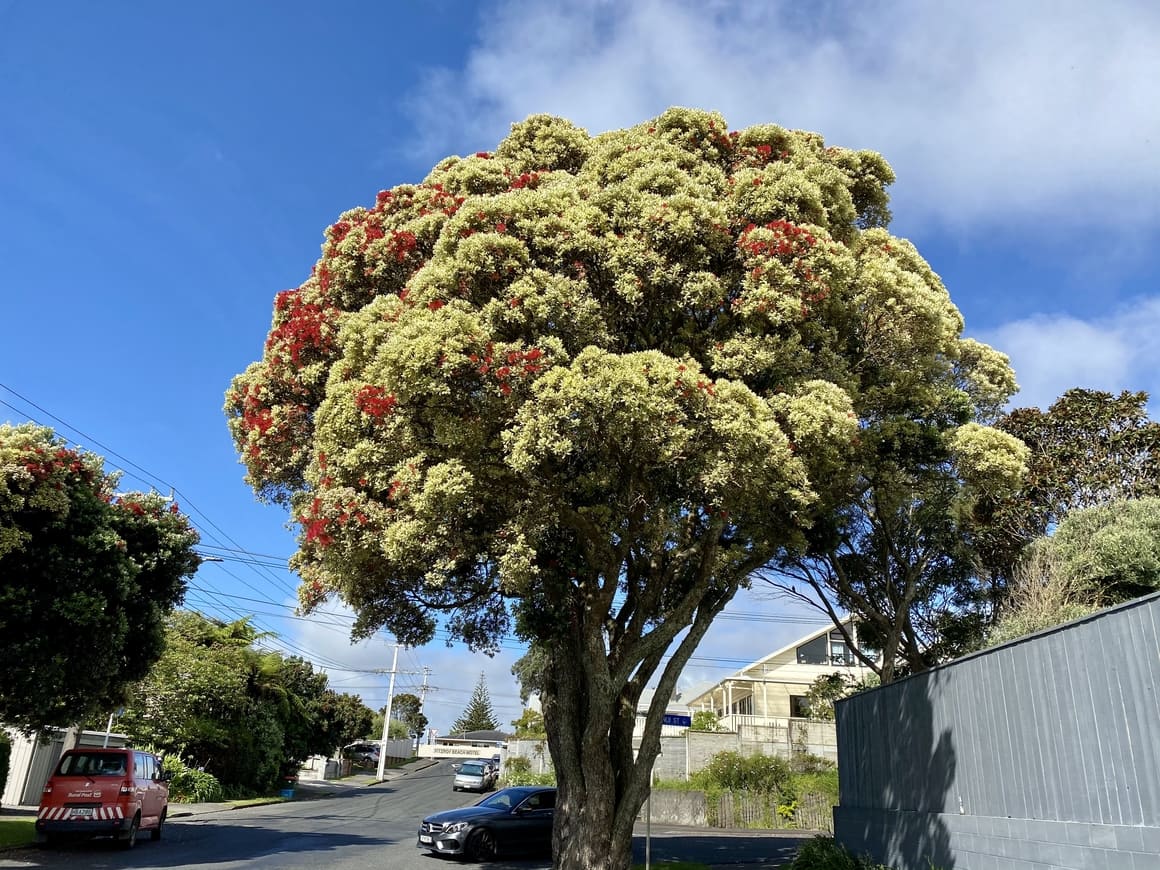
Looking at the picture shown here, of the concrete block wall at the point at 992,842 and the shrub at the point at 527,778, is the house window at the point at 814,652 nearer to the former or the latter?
the shrub at the point at 527,778

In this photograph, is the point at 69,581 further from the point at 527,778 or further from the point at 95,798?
the point at 527,778

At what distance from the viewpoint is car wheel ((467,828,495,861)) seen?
645 inches

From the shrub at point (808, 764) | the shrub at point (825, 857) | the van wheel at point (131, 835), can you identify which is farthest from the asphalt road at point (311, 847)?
the shrub at point (808, 764)

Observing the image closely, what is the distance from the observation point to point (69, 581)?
41.8 ft

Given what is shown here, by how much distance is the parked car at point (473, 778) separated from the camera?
39312 mm

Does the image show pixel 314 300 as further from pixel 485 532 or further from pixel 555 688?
pixel 555 688

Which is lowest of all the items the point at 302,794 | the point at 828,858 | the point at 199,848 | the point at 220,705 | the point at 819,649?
the point at 302,794

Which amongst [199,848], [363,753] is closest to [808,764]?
[199,848]

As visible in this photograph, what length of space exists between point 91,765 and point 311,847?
4.33 metres

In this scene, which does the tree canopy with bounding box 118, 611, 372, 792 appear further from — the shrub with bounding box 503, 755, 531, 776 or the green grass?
the shrub with bounding box 503, 755, 531, 776

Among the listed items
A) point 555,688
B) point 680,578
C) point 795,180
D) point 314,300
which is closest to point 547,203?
point 795,180

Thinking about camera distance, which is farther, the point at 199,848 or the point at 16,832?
the point at 16,832

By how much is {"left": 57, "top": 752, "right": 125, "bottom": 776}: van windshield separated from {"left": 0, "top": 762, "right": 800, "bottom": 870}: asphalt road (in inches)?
49.6

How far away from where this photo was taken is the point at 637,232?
1095 cm
